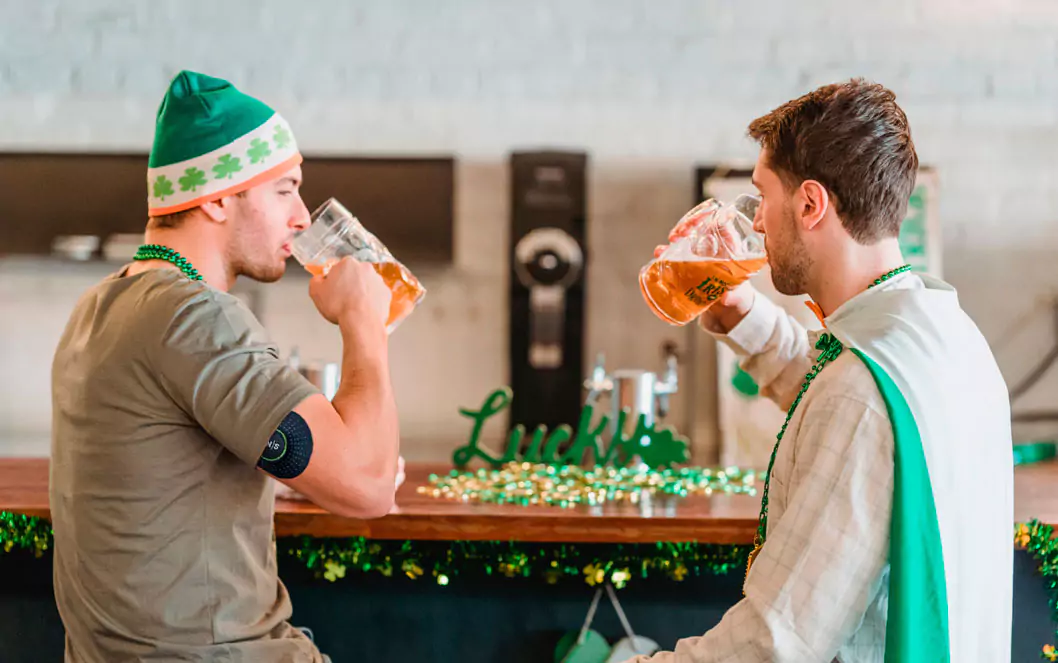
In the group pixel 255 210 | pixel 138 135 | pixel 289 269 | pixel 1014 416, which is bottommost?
pixel 1014 416

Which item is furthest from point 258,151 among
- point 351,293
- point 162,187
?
point 351,293

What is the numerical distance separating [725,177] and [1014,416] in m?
1.54

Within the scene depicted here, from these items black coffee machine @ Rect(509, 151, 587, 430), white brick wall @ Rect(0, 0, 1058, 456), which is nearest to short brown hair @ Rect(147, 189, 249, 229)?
black coffee machine @ Rect(509, 151, 587, 430)

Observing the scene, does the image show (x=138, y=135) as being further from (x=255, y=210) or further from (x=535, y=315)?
(x=255, y=210)

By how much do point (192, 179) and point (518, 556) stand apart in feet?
3.00

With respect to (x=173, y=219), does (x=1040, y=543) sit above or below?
below

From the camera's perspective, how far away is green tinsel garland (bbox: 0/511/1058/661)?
1.86 meters

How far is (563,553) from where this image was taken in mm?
1907

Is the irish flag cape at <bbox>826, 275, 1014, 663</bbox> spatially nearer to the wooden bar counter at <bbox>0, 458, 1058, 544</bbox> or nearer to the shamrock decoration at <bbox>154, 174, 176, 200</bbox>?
the wooden bar counter at <bbox>0, 458, 1058, 544</bbox>

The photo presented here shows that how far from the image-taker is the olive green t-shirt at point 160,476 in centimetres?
132

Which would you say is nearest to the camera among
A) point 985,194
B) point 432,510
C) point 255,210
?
point 255,210

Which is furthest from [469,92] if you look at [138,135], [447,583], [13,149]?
[447,583]

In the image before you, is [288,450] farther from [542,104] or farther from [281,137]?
[542,104]

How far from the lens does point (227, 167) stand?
154 cm
